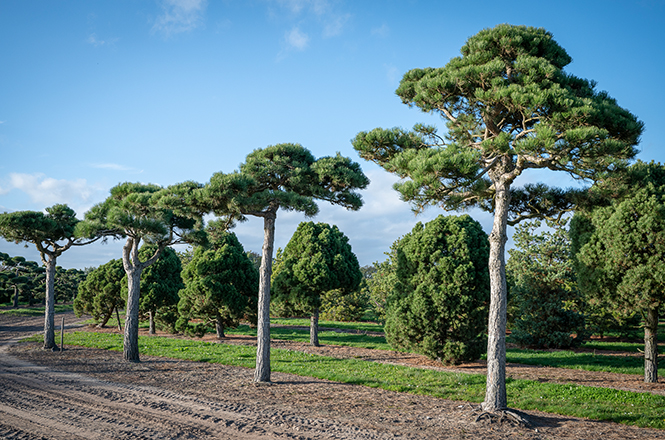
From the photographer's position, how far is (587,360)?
15766 millimetres

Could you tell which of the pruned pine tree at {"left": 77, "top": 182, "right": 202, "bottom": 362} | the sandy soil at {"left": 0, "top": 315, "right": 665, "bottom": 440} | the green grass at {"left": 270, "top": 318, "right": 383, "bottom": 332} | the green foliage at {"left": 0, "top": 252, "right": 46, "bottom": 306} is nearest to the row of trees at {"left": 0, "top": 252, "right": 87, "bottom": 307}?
the green foliage at {"left": 0, "top": 252, "right": 46, "bottom": 306}

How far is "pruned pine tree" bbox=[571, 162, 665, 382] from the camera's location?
11070mm

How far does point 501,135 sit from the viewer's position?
25.5ft

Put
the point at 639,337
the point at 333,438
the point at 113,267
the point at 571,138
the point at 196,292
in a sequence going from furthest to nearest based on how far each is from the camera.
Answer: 1. the point at 113,267
2. the point at 639,337
3. the point at 196,292
4. the point at 571,138
5. the point at 333,438

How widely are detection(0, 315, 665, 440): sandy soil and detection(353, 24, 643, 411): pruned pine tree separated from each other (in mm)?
1335

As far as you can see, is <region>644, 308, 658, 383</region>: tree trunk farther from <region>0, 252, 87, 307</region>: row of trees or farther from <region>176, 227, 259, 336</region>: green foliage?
<region>0, 252, 87, 307</region>: row of trees

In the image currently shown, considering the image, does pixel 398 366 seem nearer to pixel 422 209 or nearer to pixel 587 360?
pixel 422 209

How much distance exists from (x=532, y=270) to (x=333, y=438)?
18.9 m

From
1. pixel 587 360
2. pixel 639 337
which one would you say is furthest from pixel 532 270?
pixel 639 337

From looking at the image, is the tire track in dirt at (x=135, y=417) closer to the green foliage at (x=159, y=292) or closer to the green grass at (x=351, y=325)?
the green foliage at (x=159, y=292)

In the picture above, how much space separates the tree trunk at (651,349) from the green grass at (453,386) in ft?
7.94

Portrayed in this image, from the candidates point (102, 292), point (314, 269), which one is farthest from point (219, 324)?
point (102, 292)

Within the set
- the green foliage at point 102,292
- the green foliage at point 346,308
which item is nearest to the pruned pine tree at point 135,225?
the green foliage at point 102,292

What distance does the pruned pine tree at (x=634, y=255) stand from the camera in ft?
36.3
